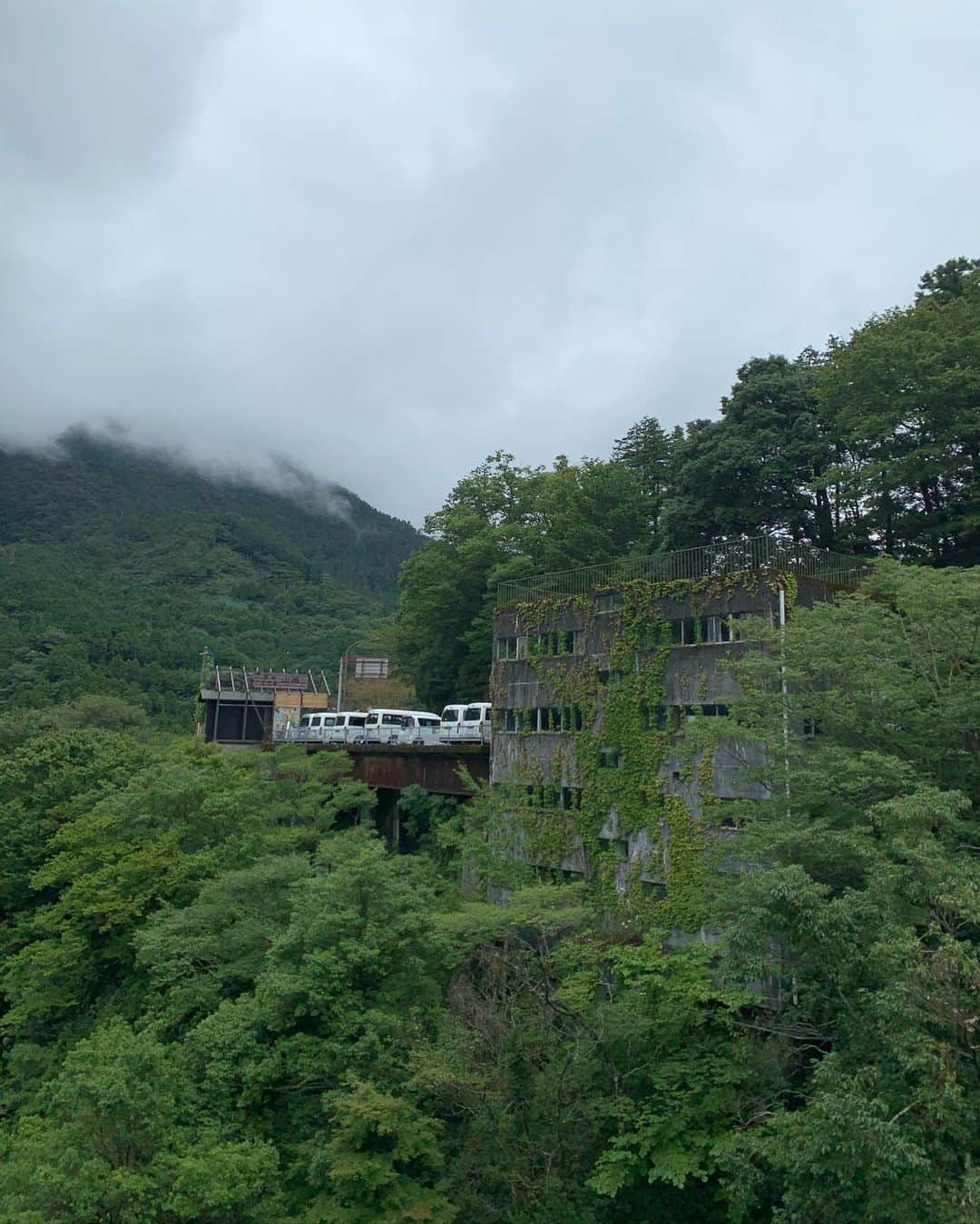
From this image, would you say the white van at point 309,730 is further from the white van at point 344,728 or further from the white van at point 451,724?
the white van at point 451,724

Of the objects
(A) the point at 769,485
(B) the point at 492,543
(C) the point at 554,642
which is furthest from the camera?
(B) the point at 492,543

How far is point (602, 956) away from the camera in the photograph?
65.4 feet

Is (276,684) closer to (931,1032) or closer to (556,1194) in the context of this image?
(556,1194)

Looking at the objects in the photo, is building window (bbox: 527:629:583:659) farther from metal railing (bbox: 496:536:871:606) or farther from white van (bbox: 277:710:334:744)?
white van (bbox: 277:710:334:744)

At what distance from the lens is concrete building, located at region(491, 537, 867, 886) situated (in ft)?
77.7

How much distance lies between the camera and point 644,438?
44.3 metres

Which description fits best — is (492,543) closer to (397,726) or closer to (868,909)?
(397,726)

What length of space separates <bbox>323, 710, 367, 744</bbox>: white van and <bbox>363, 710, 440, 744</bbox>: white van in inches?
26.5

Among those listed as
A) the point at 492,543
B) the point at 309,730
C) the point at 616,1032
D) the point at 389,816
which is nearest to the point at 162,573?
the point at 309,730

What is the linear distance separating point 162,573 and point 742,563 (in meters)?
98.3

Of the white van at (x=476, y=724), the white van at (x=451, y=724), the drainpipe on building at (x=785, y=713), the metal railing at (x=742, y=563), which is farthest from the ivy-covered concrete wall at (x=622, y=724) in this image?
the white van at (x=451, y=724)

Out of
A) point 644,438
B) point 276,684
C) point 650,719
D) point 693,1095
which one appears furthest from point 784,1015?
point 276,684

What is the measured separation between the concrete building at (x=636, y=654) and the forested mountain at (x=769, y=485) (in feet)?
17.5

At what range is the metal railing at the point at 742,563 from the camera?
2398cm
